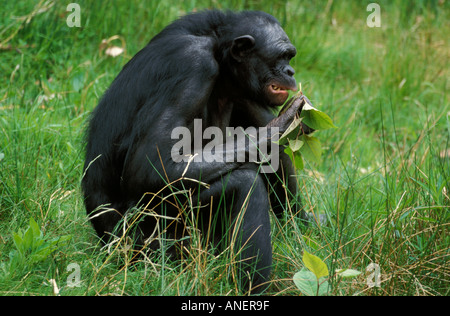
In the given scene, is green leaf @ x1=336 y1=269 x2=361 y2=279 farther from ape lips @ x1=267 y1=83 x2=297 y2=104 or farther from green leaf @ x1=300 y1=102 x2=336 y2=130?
ape lips @ x1=267 y1=83 x2=297 y2=104

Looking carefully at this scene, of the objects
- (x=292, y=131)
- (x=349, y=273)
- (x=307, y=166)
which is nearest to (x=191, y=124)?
(x=292, y=131)

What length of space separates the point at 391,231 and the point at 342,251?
0.33 metres

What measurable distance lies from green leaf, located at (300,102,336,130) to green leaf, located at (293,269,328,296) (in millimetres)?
1092

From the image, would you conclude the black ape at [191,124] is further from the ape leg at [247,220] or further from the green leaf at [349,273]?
the green leaf at [349,273]

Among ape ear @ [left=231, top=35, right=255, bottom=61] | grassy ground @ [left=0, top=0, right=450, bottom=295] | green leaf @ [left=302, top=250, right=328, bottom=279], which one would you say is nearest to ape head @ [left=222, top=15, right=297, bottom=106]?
ape ear @ [left=231, top=35, right=255, bottom=61]

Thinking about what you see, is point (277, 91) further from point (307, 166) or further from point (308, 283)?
point (308, 283)

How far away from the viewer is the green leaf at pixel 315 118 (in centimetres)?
393

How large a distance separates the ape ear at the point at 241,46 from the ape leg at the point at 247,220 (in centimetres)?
95

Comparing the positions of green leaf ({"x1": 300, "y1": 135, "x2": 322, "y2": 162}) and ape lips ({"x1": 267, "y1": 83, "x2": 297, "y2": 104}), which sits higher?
ape lips ({"x1": 267, "y1": 83, "x2": 297, "y2": 104})

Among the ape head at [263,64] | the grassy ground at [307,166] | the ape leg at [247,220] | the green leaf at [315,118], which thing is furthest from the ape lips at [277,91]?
the ape leg at [247,220]

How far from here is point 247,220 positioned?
366 cm

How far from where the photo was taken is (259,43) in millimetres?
4336

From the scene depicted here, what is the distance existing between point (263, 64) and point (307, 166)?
139 centimetres

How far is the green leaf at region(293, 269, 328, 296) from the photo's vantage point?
3188 millimetres
